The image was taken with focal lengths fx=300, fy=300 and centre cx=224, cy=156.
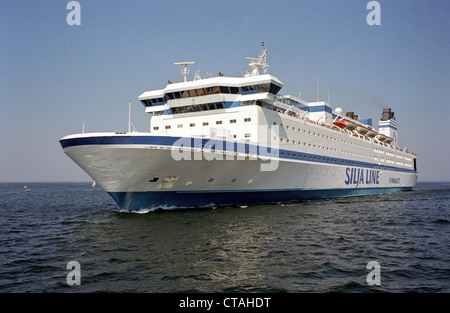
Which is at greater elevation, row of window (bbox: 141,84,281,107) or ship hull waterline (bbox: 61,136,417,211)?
row of window (bbox: 141,84,281,107)

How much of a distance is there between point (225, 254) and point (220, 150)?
9.36 m

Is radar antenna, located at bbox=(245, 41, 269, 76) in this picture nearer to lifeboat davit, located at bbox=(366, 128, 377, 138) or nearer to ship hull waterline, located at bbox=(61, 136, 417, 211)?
ship hull waterline, located at bbox=(61, 136, 417, 211)

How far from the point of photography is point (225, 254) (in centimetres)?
992

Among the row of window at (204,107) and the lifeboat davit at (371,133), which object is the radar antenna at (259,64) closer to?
the row of window at (204,107)

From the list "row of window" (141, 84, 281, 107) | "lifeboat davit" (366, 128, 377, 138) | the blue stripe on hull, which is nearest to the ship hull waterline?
the blue stripe on hull

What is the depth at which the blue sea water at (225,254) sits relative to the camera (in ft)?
24.7

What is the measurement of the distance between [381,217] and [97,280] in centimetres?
1696

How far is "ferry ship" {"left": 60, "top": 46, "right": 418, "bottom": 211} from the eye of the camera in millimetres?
16547

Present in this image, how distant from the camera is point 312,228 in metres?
14.4

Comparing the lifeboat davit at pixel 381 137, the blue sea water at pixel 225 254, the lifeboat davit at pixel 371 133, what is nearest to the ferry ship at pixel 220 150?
the blue sea water at pixel 225 254

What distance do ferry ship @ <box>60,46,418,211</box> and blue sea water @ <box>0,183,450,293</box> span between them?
8.27 feet
